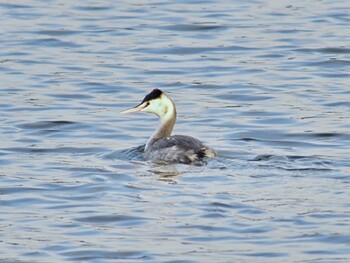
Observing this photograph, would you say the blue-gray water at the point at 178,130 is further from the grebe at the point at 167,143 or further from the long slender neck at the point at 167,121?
the long slender neck at the point at 167,121

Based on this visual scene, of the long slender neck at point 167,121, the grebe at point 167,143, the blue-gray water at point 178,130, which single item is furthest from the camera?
the long slender neck at point 167,121

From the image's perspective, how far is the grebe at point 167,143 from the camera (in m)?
13.8

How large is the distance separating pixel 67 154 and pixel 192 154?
150 cm

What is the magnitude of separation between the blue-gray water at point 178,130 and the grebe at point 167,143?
0.18 metres

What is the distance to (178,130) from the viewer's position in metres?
16.1

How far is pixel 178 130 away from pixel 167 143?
1.92 meters

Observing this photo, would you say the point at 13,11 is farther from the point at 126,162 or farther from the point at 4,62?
the point at 126,162

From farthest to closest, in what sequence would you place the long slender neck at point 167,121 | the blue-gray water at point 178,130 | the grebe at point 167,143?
1. the long slender neck at point 167,121
2. the grebe at point 167,143
3. the blue-gray water at point 178,130

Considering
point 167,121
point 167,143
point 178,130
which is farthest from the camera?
point 178,130

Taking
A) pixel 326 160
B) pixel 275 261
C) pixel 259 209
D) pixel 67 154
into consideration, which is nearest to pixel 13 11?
pixel 67 154

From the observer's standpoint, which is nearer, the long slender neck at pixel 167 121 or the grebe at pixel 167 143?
the grebe at pixel 167 143

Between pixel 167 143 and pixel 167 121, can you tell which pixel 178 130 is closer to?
pixel 167 121

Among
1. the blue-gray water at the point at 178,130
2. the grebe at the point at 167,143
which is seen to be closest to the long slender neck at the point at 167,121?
the grebe at the point at 167,143

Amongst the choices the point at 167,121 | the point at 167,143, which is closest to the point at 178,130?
the point at 167,121
